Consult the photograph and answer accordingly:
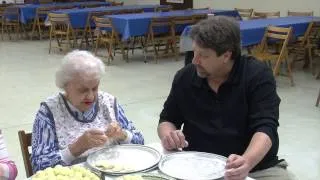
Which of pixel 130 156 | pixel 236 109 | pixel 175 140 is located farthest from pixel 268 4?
pixel 130 156

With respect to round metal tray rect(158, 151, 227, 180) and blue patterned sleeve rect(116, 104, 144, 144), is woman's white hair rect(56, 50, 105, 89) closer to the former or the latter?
blue patterned sleeve rect(116, 104, 144, 144)

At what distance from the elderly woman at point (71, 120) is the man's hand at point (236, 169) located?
1.77ft

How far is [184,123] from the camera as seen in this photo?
86.9 inches

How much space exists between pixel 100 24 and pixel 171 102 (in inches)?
235

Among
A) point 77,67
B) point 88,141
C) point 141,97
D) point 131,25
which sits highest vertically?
point 77,67

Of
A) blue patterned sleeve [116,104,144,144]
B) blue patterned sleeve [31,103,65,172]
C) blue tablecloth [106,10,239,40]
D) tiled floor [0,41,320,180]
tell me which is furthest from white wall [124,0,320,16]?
blue patterned sleeve [31,103,65,172]

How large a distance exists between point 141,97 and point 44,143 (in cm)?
364

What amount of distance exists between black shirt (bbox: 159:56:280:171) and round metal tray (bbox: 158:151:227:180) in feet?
0.73

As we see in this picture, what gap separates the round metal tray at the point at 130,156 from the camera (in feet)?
5.86

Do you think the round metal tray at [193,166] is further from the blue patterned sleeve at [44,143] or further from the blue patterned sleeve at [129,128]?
the blue patterned sleeve at [44,143]

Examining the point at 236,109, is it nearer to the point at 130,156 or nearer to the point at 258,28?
the point at 130,156

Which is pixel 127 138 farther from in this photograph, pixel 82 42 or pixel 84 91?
pixel 82 42

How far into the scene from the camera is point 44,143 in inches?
78.2

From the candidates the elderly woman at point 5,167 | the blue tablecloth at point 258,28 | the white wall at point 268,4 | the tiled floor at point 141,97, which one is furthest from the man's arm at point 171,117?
the white wall at point 268,4
